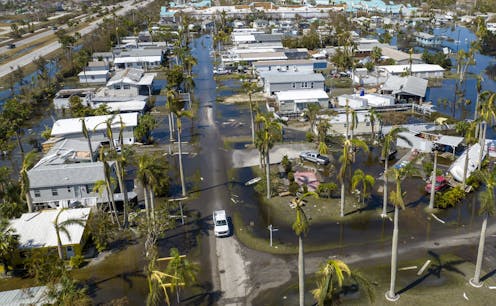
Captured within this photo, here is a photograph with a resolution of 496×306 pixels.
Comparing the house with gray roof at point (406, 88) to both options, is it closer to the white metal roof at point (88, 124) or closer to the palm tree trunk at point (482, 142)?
the palm tree trunk at point (482, 142)

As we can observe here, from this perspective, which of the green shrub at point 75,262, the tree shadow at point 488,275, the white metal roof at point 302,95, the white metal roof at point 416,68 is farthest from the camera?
the white metal roof at point 416,68

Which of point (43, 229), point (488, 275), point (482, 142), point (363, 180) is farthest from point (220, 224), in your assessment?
point (482, 142)

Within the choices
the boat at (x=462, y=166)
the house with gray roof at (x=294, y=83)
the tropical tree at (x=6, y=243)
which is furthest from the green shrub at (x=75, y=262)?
the house with gray roof at (x=294, y=83)

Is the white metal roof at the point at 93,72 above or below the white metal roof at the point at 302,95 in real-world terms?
above

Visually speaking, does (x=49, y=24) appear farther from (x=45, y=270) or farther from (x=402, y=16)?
(x=45, y=270)

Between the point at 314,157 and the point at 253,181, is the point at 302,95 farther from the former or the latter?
the point at 253,181

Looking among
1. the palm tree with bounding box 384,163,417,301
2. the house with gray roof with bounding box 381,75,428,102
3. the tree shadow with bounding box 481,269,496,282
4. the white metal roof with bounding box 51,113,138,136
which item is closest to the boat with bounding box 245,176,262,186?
the palm tree with bounding box 384,163,417,301

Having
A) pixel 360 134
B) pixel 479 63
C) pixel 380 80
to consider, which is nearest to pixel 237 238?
pixel 360 134
